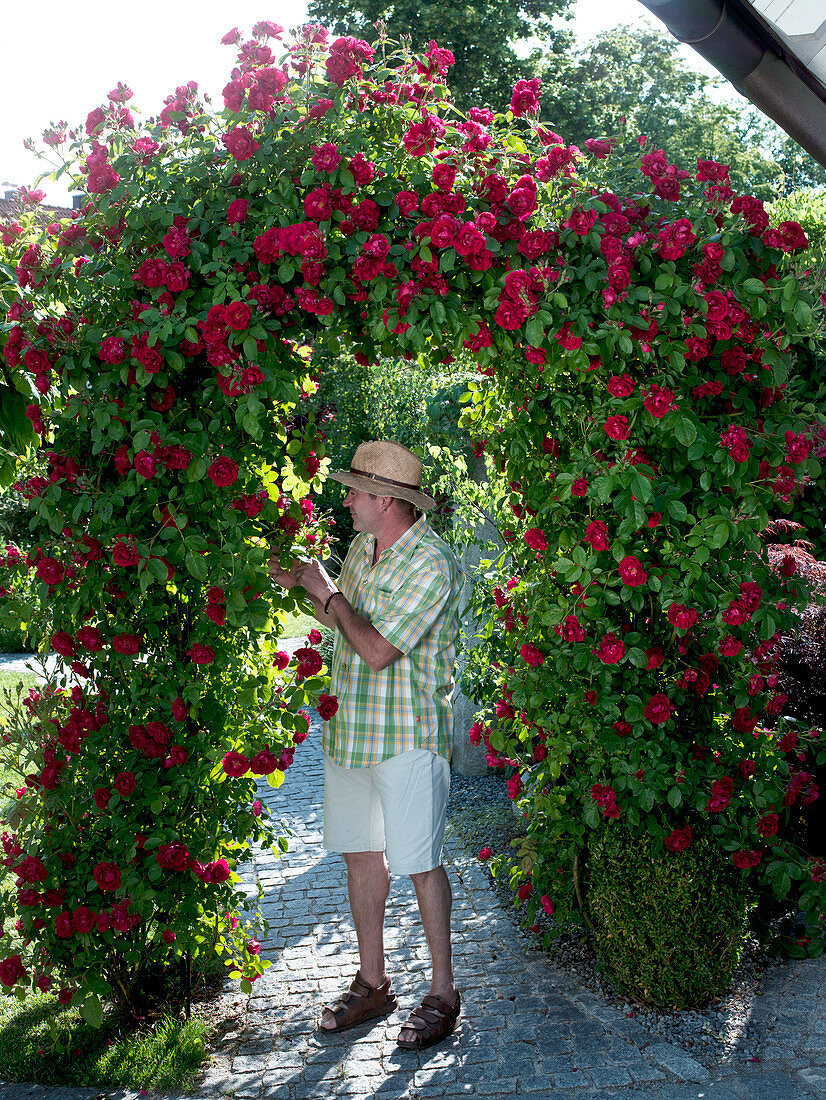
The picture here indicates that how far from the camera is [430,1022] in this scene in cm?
328

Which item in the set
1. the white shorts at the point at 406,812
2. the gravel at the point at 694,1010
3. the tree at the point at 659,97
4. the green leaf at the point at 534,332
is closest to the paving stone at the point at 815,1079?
the gravel at the point at 694,1010

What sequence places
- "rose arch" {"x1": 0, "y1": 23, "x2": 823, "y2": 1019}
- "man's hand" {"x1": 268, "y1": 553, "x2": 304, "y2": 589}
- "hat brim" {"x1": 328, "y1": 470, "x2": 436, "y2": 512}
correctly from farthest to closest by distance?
"hat brim" {"x1": 328, "y1": 470, "x2": 436, "y2": 512} → "man's hand" {"x1": 268, "y1": 553, "x2": 304, "y2": 589} → "rose arch" {"x1": 0, "y1": 23, "x2": 823, "y2": 1019}

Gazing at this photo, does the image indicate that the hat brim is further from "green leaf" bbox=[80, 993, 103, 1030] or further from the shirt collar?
"green leaf" bbox=[80, 993, 103, 1030]

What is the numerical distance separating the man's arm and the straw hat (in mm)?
354

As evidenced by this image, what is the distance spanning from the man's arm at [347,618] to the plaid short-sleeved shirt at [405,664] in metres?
0.04

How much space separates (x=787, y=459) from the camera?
3.17m

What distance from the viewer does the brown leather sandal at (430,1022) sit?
10.7 feet

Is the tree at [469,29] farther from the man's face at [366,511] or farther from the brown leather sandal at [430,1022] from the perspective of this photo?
the brown leather sandal at [430,1022]

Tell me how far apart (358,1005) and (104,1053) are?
0.87m

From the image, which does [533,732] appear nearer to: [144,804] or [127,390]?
[144,804]

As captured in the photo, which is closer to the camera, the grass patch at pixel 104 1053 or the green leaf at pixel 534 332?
the green leaf at pixel 534 332

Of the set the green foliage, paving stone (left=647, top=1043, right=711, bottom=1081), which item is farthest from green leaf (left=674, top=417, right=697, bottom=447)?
paving stone (left=647, top=1043, right=711, bottom=1081)

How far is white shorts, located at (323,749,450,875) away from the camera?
3285 millimetres

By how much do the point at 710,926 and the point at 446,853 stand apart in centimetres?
195
